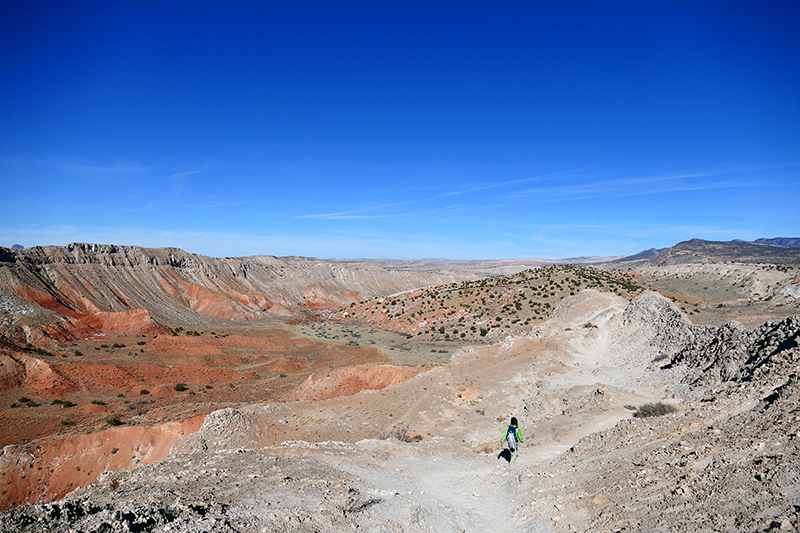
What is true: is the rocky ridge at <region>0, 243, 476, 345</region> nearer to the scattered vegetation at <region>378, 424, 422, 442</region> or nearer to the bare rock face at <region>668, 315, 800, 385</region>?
the scattered vegetation at <region>378, 424, 422, 442</region>

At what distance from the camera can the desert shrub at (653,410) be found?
1347cm

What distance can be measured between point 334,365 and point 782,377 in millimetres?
32098

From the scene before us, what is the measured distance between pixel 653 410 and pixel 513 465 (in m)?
5.82

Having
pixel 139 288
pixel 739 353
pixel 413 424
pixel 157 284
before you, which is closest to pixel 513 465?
pixel 413 424

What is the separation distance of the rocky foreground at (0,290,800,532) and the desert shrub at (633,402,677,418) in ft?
0.43

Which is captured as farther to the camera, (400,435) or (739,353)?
(739,353)

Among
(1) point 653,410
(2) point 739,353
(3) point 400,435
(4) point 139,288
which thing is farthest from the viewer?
(4) point 139,288

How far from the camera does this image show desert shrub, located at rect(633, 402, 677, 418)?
44.2 ft

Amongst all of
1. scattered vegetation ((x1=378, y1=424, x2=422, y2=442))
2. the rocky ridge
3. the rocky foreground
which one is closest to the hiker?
the rocky foreground

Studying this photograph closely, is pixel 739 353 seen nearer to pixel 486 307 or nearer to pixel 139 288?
pixel 486 307

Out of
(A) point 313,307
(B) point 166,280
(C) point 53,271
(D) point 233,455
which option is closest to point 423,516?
(D) point 233,455

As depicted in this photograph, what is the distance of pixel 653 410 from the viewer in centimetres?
1372

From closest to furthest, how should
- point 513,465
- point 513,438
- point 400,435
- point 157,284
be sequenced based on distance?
point 513,465
point 513,438
point 400,435
point 157,284

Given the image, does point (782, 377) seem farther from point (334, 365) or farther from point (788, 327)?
point (334, 365)
